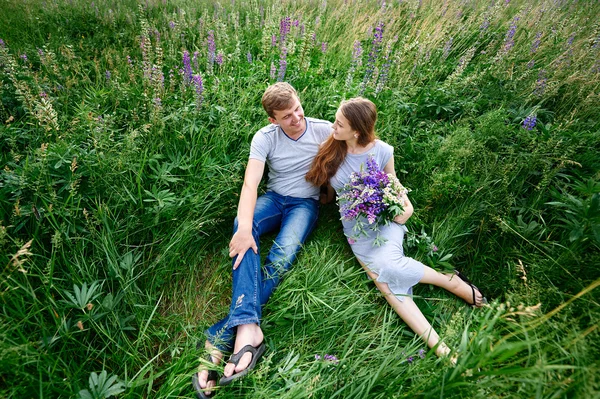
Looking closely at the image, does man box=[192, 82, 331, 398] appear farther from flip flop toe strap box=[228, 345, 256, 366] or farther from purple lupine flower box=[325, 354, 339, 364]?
purple lupine flower box=[325, 354, 339, 364]

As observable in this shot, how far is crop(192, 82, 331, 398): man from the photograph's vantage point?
1957 mm

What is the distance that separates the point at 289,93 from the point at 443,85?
87.4 inches

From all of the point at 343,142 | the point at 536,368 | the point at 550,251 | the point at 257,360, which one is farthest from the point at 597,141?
the point at 257,360

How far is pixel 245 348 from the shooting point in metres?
1.92

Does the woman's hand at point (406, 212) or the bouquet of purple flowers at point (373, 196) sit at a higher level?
the bouquet of purple flowers at point (373, 196)

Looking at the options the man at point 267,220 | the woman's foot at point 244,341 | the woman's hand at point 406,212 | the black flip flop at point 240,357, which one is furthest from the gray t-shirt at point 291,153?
the black flip flop at point 240,357

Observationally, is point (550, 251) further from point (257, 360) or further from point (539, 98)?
point (257, 360)

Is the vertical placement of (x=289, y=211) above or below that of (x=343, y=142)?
below

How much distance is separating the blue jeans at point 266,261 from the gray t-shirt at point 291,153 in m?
0.11

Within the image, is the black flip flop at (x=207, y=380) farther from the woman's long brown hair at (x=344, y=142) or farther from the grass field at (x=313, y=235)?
the woman's long brown hair at (x=344, y=142)

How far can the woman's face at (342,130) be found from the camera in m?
2.40

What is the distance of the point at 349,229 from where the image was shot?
260 cm

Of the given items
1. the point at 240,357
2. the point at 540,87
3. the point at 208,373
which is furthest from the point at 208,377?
the point at 540,87

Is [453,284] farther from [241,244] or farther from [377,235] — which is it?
[241,244]
